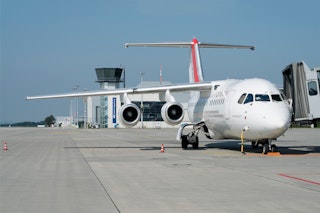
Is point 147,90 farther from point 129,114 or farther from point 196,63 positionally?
point 196,63

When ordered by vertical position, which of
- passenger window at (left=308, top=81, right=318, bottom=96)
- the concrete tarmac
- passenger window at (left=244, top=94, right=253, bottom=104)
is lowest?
the concrete tarmac

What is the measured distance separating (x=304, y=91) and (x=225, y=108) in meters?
3.18

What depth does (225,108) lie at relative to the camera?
855 inches

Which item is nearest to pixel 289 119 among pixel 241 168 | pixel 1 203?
pixel 241 168

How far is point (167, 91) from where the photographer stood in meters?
25.5

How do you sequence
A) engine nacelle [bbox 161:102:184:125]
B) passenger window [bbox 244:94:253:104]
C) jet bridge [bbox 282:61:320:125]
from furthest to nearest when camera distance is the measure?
engine nacelle [bbox 161:102:184:125], jet bridge [bbox 282:61:320:125], passenger window [bbox 244:94:253:104]

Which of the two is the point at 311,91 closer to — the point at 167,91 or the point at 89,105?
the point at 167,91

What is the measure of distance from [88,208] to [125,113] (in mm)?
15737

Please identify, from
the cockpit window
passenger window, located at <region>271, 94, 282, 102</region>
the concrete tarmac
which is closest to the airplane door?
the cockpit window

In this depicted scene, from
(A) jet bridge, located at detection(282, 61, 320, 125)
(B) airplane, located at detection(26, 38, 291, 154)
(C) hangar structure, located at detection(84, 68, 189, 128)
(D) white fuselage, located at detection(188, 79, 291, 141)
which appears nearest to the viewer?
(D) white fuselage, located at detection(188, 79, 291, 141)

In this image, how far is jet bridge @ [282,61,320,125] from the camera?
2022cm

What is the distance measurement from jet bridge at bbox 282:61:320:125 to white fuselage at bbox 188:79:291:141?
1.04 metres

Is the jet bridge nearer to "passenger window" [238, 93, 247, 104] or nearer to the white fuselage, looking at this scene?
the white fuselage

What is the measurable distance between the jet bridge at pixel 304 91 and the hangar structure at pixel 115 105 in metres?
51.0
